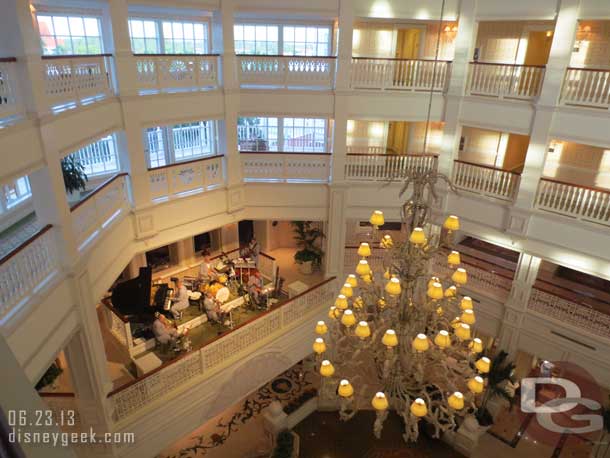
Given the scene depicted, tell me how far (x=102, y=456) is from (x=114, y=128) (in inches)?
220

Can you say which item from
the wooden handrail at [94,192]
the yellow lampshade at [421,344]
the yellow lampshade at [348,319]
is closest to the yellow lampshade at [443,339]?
the yellow lampshade at [421,344]

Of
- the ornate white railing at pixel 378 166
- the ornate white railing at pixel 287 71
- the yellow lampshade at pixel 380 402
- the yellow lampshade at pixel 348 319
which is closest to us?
the yellow lampshade at pixel 380 402

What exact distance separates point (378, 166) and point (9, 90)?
7.83m

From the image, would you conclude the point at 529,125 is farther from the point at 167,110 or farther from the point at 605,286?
the point at 167,110

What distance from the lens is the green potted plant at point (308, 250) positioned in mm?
12492

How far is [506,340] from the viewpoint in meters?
10.9

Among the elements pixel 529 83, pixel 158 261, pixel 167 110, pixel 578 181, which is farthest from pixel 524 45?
pixel 158 261

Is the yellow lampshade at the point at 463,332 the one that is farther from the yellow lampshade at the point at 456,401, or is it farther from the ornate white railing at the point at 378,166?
the ornate white railing at the point at 378,166

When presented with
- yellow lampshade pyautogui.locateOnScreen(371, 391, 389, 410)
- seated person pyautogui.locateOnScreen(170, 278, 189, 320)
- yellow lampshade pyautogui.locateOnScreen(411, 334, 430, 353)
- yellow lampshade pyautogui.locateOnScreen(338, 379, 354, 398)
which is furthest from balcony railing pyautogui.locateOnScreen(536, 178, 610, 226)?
seated person pyautogui.locateOnScreen(170, 278, 189, 320)

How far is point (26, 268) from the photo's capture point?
5.41m

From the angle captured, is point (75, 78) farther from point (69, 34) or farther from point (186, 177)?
point (186, 177)

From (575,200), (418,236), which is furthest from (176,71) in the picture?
(575,200)

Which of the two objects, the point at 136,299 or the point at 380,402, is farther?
the point at 136,299

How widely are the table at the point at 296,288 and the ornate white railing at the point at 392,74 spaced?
5.05 meters
